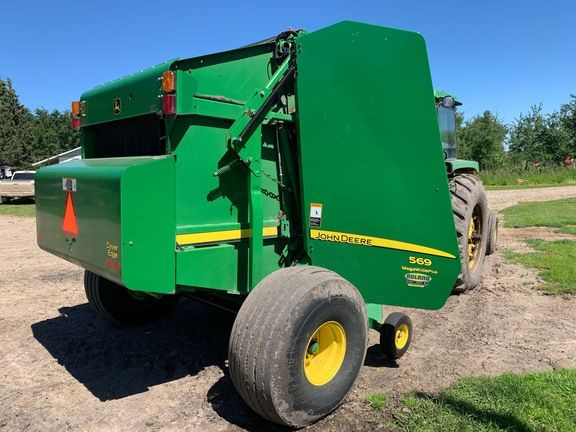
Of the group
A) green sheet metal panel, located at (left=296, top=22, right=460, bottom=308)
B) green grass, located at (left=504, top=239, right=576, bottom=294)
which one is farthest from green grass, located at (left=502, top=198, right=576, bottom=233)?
green sheet metal panel, located at (left=296, top=22, right=460, bottom=308)

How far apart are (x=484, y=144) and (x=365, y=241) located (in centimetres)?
4337

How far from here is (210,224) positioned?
10.2 ft

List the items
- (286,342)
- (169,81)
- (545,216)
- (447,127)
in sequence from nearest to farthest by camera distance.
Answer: (286,342)
(169,81)
(447,127)
(545,216)

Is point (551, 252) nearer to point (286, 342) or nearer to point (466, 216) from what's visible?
point (466, 216)

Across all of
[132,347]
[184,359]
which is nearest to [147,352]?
[132,347]

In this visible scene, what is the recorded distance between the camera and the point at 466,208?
5.61 meters

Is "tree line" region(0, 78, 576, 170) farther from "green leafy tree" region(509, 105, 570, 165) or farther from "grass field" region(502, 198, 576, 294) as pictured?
"grass field" region(502, 198, 576, 294)

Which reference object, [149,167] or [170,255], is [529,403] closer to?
[170,255]

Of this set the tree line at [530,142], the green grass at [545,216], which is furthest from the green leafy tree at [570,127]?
the green grass at [545,216]

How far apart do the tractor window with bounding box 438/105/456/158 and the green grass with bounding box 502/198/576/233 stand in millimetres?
4225

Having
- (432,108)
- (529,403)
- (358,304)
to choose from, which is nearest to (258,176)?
(358,304)

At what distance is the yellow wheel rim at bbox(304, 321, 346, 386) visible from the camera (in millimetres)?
2964

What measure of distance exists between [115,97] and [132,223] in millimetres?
1203

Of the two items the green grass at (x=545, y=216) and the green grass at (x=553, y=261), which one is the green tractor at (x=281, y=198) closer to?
the green grass at (x=553, y=261)
